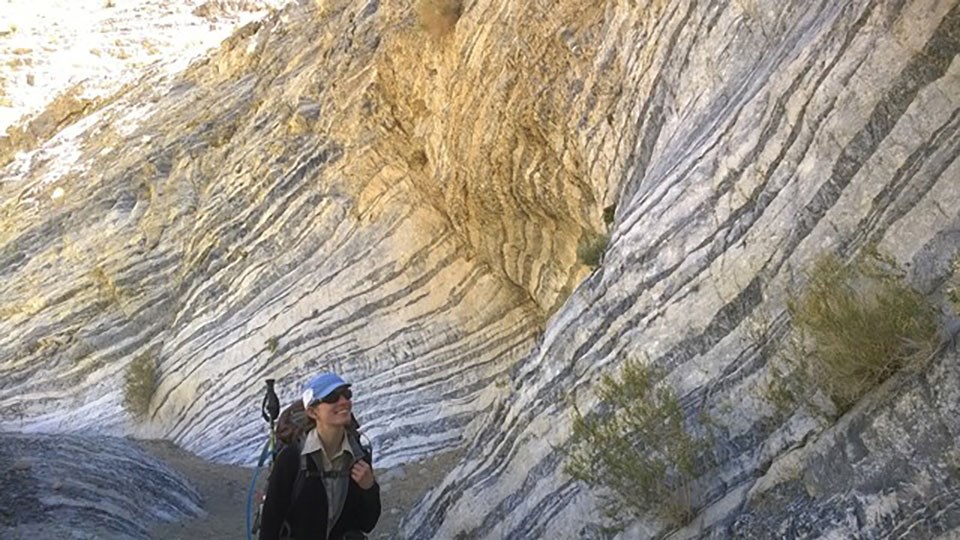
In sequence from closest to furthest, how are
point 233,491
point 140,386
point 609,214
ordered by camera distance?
point 609,214
point 233,491
point 140,386

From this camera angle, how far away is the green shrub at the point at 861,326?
3893 millimetres

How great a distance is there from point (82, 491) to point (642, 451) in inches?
222

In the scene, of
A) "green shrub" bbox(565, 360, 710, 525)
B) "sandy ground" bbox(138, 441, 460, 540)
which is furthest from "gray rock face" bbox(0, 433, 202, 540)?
"green shrub" bbox(565, 360, 710, 525)

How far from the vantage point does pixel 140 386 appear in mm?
16078

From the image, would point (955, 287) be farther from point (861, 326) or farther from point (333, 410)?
point (333, 410)

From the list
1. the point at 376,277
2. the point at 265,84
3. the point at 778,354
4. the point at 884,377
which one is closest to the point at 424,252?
the point at 376,277

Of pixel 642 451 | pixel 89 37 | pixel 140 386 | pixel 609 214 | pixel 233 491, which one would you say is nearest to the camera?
pixel 642 451

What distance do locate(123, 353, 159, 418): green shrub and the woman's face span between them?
1244cm

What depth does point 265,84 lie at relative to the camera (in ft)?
64.5

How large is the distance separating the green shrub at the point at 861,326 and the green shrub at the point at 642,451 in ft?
2.62

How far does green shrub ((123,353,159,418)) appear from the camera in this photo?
16016 mm

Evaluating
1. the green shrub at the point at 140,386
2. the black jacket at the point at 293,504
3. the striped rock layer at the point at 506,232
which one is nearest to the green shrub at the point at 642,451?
the striped rock layer at the point at 506,232

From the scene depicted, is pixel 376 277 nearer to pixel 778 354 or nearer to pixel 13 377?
pixel 13 377

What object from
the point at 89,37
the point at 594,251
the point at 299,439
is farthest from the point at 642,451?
the point at 89,37
